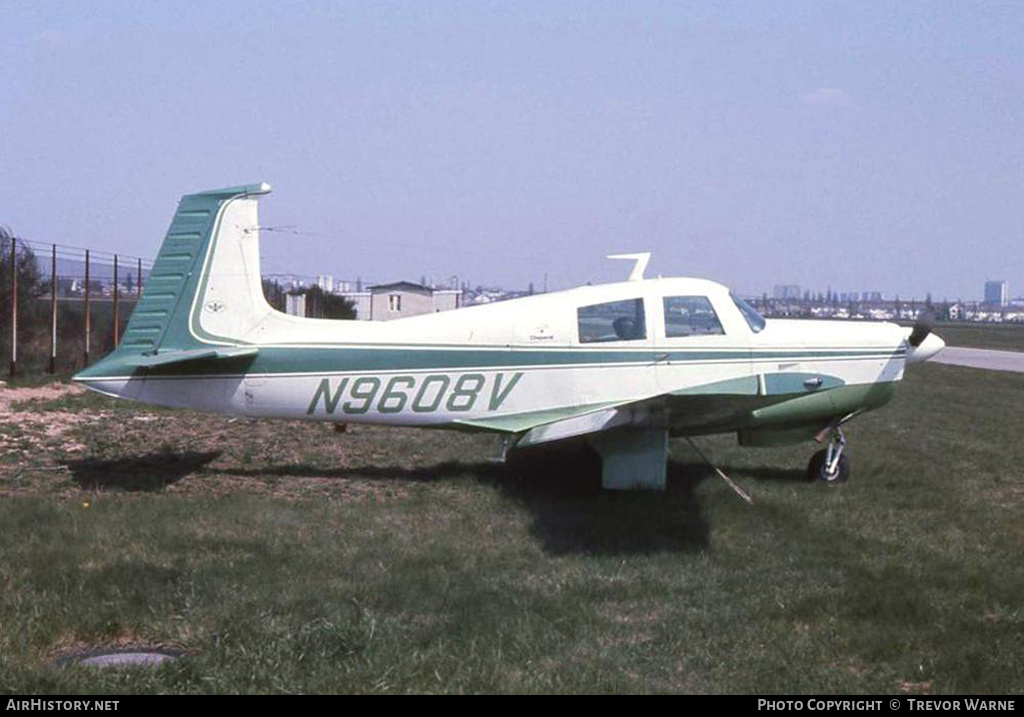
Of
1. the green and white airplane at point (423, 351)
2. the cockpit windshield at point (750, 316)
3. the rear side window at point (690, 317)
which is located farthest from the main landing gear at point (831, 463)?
the rear side window at point (690, 317)

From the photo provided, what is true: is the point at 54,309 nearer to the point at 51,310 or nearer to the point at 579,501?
the point at 51,310

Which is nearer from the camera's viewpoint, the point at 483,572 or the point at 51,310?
the point at 483,572

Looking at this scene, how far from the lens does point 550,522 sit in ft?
28.2

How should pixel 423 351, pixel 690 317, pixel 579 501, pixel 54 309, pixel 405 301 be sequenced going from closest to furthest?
1. pixel 579 501
2. pixel 423 351
3. pixel 690 317
4. pixel 54 309
5. pixel 405 301

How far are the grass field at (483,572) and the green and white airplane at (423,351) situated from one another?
801 millimetres

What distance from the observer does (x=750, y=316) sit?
33.2 feet

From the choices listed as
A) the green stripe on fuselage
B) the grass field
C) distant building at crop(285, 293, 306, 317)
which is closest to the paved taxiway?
distant building at crop(285, 293, 306, 317)

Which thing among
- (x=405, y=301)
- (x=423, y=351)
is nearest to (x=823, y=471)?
(x=423, y=351)

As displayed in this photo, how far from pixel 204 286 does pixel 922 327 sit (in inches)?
268

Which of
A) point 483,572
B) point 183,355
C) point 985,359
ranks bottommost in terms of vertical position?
point 483,572

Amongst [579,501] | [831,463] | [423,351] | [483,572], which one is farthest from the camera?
[831,463]

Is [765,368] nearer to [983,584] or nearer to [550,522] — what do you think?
[550,522]

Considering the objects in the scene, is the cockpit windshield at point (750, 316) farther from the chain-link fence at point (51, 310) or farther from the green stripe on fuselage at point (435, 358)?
the chain-link fence at point (51, 310)

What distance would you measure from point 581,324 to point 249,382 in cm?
301
